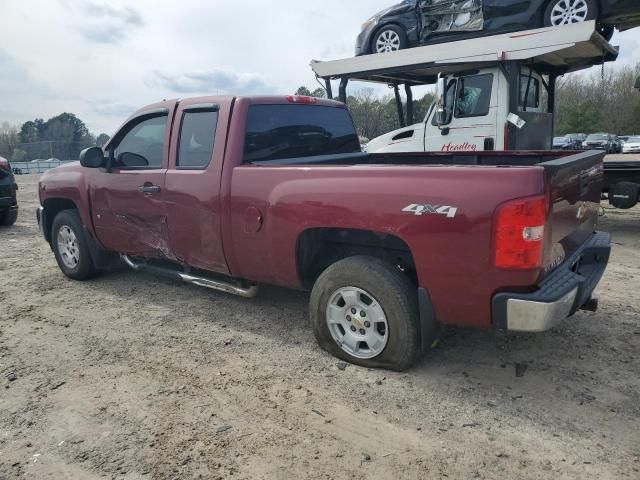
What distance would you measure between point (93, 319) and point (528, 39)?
6292 millimetres

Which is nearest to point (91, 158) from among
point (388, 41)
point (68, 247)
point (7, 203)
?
point (68, 247)

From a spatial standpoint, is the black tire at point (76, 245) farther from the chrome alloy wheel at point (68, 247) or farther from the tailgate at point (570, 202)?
the tailgate at point (570, 202)

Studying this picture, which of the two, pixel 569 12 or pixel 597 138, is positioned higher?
pixel 569 12

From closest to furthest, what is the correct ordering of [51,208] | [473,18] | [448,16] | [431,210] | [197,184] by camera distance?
[431,210]
[197,184]
[51,208]
[473,18]
[448,16]

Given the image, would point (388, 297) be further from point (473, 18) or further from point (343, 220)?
point (473, 18)

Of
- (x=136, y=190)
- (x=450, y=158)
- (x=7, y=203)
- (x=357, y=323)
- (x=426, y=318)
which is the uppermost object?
(x=450, y=158)

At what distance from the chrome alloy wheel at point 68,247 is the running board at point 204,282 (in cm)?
77

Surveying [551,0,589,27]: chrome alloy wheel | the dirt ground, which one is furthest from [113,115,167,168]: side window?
[551,0,589,27]: chrome alloy wheel

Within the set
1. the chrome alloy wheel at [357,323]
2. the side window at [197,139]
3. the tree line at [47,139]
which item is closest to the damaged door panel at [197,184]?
the side window at [197,139]

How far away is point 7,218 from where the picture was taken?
988 centimetres

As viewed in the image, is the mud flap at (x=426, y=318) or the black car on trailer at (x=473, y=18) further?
the black car on trailer at (x=473, y=18)

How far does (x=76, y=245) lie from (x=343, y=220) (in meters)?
3.69

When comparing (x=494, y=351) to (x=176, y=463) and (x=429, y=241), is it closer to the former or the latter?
(x=429, y=241)

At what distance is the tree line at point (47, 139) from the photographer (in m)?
37.0
